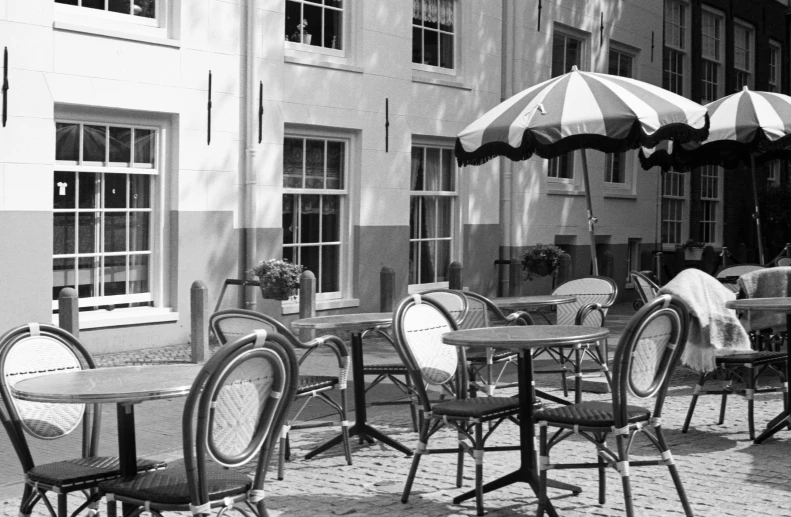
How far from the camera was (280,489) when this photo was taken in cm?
587

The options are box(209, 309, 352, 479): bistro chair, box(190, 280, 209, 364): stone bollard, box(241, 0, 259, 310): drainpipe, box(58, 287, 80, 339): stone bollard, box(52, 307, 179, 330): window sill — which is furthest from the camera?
box(241, 0, 259, 310): drainpipe

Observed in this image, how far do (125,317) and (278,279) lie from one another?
173cm

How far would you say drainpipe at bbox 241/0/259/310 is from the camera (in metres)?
12.8

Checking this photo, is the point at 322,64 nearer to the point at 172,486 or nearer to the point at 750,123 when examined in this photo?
the point at 750,123

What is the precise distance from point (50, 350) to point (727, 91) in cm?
2267

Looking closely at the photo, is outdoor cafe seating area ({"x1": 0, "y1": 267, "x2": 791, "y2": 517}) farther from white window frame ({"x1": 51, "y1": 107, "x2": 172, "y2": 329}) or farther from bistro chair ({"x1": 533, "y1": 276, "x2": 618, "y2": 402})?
white window frame ({"x1": 51, "y1": 107, "x2": 172, "y2": 329})

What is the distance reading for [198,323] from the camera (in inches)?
421

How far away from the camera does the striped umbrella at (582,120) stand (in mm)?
8414

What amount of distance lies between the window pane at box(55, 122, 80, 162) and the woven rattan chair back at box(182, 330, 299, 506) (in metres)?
7.80

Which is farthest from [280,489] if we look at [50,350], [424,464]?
[50,350]

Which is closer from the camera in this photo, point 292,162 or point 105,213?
point 105,213

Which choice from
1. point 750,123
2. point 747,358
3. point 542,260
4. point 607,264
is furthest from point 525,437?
point 607,264

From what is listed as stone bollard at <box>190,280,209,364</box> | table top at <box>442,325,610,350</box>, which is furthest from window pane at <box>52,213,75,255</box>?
table top at <box>442,325,610,350</box>

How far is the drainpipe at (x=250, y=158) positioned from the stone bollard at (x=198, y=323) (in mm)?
1951
